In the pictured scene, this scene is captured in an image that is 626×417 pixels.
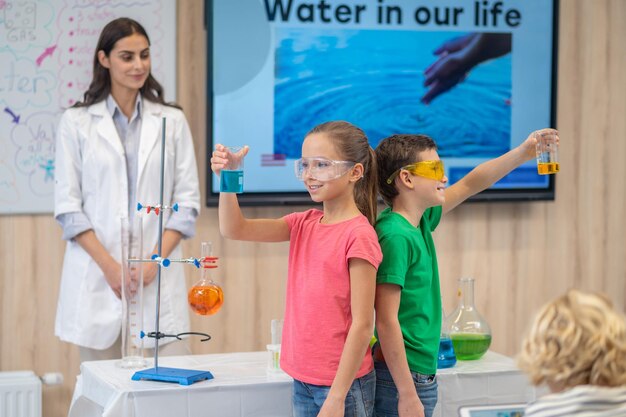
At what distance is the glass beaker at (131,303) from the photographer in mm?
2561

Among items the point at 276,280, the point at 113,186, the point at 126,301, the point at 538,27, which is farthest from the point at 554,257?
the point at 126,301

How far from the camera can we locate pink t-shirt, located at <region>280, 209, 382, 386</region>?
2172 mm

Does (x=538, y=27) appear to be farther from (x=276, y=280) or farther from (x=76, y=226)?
(x=76, y=226)

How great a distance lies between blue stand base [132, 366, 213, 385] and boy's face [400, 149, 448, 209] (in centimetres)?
72

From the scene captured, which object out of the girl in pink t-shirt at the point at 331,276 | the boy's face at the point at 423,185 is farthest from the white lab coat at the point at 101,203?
the boy's face at the point at 423,185

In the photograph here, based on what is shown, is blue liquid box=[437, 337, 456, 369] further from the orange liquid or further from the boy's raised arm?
the orange liquid

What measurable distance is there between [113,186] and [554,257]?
2.28 metres

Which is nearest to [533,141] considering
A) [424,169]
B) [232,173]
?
[424,169]

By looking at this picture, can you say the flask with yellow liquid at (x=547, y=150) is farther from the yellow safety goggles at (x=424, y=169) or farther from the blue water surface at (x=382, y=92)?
the blue water surface at (x=382, y=92)

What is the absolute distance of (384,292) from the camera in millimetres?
2201

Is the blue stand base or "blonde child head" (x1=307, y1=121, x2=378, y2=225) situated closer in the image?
"blonde child head" (x1=307, y1=121, x2=378, y2=225)

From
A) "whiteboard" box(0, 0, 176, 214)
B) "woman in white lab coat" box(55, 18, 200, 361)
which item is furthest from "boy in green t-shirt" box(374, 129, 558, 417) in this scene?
"whiteboard" box(0, 0, 176, 214)

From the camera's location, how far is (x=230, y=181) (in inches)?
85.7

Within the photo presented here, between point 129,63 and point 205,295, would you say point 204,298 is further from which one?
point 129,63
